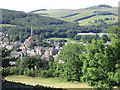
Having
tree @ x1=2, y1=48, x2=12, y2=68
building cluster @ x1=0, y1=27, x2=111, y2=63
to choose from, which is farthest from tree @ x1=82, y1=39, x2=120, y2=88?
building cluster @ x1=0, y1=27, x2=111, y2=63

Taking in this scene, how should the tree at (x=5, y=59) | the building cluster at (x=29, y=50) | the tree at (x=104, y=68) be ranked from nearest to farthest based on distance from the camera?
1. the tree at (x=104, y=68)
2. the tree at (x=5, y=59)
3. the building cluster at (x=29, y=50)

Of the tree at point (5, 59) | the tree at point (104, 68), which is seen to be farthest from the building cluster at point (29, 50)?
the tree at point (104, 68)

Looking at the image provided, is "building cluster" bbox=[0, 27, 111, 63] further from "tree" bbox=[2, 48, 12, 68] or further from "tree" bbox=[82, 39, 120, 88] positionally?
"tree" bbox=[82, 39, 120, 88]

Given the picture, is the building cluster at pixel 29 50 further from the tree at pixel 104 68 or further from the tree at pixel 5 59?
the tree at pixel 104 68

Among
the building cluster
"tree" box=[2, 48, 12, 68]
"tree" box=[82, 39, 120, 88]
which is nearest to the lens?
"tree" box=[82, 39, 120, 88]

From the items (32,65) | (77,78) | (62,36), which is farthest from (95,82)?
(62,36)

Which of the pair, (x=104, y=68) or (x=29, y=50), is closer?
(x=104, y=68)

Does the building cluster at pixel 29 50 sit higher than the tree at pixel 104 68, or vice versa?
the tree at pixel 104 68

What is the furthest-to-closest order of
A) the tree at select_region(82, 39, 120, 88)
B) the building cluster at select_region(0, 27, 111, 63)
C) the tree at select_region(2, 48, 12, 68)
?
the building cluster at select_region(0, 27, 111, 63) → the tree at select_region(2, 48, 12, 68) → the tree at select_region(82, 39, 120, 88)

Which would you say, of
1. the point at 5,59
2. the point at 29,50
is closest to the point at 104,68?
the point at 5,59

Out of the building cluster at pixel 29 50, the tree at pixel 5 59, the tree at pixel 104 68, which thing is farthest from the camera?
the building cluster at pixel 29 50

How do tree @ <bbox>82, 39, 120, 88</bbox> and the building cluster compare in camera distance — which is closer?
tree @ <bbox>82, 39, 120, 88</bbox>

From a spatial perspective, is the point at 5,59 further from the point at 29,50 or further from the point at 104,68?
the point at 29,50

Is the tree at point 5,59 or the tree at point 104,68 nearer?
the tree at point 104,68
